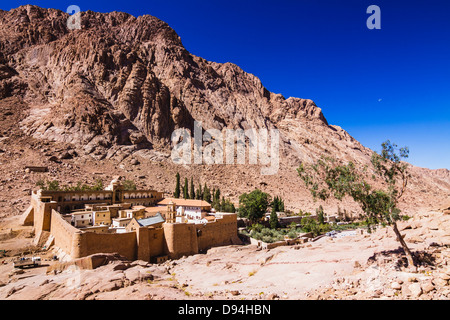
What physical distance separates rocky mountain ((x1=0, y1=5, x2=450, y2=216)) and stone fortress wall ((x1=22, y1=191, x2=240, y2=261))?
19.4 m

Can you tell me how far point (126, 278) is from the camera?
1388 cm

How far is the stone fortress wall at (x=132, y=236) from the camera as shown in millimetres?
17422

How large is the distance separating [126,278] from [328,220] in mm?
39811

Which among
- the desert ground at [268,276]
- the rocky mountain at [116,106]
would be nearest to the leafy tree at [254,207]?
the desert ground at [268,276]

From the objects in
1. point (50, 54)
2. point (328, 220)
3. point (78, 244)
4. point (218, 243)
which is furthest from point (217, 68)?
point (78, 244)

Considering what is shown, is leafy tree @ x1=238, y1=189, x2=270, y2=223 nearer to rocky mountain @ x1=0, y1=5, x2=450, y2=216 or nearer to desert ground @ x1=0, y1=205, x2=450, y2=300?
desert ground @ x1=0, y1=205, x2=450, y2=300

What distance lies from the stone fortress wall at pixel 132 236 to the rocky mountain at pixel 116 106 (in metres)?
19.4

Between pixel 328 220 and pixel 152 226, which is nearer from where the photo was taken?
pixel 152 226

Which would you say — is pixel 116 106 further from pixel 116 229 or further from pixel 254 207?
pixel 116 229

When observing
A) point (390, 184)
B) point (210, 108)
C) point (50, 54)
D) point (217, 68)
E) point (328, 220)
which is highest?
point (217, 68)

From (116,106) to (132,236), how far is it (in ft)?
189

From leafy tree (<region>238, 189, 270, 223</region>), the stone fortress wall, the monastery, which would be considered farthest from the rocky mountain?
the stone fortress wall

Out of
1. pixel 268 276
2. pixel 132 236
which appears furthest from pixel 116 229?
pixel 268 276

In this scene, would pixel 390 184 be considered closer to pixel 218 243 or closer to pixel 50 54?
pixel 218 243
